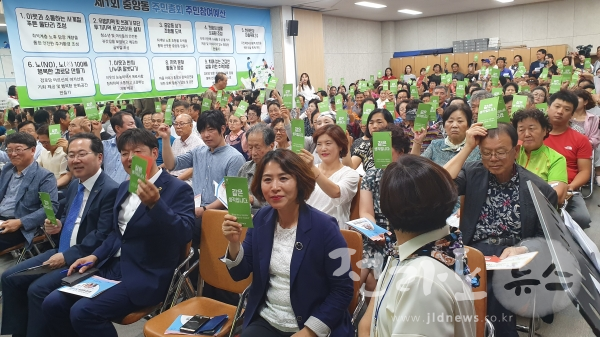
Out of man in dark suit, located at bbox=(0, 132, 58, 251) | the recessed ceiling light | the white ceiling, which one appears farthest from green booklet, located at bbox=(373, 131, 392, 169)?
the recessed ceiling light

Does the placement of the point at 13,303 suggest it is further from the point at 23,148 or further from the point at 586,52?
the point at 586,52

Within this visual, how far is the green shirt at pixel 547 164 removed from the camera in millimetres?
2488

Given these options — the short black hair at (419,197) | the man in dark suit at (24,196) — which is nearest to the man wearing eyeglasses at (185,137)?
the man in dark suit at (24,196)

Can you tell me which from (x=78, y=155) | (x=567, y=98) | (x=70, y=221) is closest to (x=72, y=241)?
(x=70, y=221)

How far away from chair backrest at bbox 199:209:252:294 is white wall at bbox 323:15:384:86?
10.2 meters

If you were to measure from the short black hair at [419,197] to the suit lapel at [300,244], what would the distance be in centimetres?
62

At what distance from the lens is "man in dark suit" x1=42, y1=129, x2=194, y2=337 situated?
1.97 meters

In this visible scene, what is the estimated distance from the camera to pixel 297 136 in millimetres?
2588

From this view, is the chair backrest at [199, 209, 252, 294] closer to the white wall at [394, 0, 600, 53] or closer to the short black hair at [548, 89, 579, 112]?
the short black hair at [548, 89, 579, 112]

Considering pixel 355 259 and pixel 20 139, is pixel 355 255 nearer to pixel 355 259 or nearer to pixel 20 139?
pixel 355 259

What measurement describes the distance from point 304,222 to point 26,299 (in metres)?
1.91

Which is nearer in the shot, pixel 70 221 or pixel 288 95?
pixel 70 221

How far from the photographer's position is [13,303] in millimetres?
2432

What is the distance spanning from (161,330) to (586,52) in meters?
12.0
